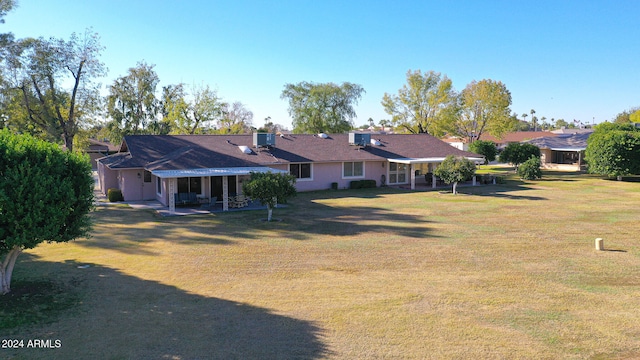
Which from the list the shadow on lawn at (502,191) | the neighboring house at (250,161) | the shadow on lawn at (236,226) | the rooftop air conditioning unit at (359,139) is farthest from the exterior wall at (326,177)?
the shadow on lawn at (502,191)

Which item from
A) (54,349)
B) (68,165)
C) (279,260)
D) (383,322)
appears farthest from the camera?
(279,260)

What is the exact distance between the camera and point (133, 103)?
171 feet

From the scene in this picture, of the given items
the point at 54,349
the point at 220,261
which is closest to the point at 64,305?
the point at 54,349

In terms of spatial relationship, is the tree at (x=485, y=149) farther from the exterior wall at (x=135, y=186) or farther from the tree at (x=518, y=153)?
the exterior wall at (x=135, y=186)

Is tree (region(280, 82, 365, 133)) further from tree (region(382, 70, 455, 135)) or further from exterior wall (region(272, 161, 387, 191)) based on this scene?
exterior wall (region(272, 161, 387, 191))

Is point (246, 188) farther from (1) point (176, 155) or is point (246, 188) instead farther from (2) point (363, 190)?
(2) point (363, 190)

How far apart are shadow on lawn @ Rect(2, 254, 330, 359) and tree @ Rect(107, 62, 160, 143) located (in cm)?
4431

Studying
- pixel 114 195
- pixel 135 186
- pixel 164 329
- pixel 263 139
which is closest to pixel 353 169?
pixel 263 139

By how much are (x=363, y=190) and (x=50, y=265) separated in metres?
22.5

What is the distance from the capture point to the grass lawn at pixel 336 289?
8.38 meters

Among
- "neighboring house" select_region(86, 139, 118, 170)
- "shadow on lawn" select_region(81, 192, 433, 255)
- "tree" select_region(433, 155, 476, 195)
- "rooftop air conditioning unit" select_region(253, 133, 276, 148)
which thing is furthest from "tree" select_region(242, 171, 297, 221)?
"neighboring house" select_region(86, 139, 118, 170)

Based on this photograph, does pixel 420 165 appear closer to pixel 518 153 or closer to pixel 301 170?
pixel 301 170

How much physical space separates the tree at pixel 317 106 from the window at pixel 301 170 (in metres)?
29.8

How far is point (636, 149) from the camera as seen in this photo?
37.7m
